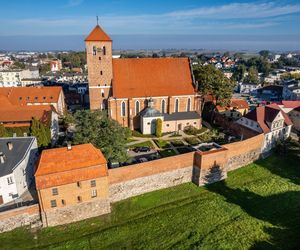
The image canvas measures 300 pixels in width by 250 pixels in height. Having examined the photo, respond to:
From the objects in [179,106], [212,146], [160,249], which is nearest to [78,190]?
[160,249]

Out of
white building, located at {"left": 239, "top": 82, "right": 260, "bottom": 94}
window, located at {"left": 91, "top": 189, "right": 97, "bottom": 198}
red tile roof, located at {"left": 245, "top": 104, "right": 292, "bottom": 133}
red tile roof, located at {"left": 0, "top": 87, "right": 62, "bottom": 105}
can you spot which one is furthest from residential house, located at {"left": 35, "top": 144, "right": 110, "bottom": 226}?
white building, located at {"left": 239, "top": 82, "right": 260, "bottom": 94}

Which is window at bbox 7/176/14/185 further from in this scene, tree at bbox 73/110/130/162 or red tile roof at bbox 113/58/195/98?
red tile roof at bbox 113/58/195/98

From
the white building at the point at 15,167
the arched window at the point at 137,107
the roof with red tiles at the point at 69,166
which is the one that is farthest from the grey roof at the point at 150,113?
the white building at the point at 15,167

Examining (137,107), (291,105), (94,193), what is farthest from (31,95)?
(291,105)

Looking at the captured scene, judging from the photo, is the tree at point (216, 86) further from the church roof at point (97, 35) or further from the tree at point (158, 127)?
the church roof at point (97, 35)

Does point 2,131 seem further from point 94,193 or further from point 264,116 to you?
point 264,116

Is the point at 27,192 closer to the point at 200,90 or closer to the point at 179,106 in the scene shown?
the point at 179,106
